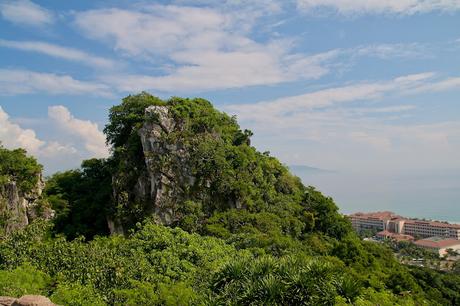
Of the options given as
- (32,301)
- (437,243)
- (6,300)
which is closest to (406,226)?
(437,243)

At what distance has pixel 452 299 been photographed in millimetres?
38906

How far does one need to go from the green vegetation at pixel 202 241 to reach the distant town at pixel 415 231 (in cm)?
5576

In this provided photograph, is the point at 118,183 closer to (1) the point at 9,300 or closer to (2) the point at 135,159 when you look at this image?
(2) the point at 135,159

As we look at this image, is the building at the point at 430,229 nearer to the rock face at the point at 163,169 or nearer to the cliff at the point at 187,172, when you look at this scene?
the cliff at the point at 187,172

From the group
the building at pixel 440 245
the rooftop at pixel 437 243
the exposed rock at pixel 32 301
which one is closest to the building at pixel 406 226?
the building at pixel 440 245

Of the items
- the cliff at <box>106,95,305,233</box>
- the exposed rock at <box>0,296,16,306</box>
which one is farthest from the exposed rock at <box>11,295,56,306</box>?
the cliff at <box>106,95,305,233</box>

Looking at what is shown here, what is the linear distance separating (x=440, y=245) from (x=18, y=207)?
86668 millimetres

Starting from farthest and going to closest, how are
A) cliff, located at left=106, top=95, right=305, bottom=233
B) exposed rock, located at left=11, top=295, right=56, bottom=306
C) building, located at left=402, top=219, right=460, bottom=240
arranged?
building, located at left=402, top=219, right=460, bottom=240, cliff, located at left=106, top=95, right=305, bottom=233, exposed rock, located at left=11, top=295, right=56, bottom=306

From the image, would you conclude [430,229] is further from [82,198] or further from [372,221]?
[82,198]

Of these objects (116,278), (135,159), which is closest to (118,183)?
(135,159)

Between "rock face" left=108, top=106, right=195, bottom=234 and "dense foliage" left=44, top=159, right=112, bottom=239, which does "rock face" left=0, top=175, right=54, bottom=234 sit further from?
"rock face" left=108, top=106, right=195, bottom=234

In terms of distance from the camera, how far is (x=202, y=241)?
24016 mm

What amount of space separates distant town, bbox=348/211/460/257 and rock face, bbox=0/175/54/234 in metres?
81.6

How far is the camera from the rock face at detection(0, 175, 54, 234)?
110 ft
